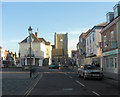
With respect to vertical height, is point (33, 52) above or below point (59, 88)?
above

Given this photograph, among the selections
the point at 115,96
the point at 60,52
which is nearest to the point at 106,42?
the point at 115,96

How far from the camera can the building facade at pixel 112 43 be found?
23852mm

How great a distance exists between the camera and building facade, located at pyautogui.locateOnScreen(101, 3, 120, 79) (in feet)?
78.3

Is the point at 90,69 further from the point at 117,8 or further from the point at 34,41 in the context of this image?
the point at 34,41

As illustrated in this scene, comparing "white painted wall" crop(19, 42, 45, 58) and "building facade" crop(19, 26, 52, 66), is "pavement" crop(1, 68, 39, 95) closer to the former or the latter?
"building facade" crop(19, 26, 52, 66)

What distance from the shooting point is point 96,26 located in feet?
124

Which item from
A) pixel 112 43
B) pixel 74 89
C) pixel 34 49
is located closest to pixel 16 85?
pixel 74 89

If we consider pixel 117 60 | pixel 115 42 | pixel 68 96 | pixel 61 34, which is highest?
pixel 61 34

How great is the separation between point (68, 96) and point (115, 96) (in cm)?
239

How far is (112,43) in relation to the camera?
24.6 meters

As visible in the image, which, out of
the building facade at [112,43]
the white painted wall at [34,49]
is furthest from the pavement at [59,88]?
the white painted wall at [34,49]

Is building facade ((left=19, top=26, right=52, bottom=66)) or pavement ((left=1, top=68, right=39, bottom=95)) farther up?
building facade ((left=19, top=26, right=52, bottom=66))

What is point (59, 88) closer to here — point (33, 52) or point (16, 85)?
point (16, 85)

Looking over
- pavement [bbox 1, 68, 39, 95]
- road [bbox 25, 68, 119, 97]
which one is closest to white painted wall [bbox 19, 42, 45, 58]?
pavement [bbox 1, 68, 39, 95]
